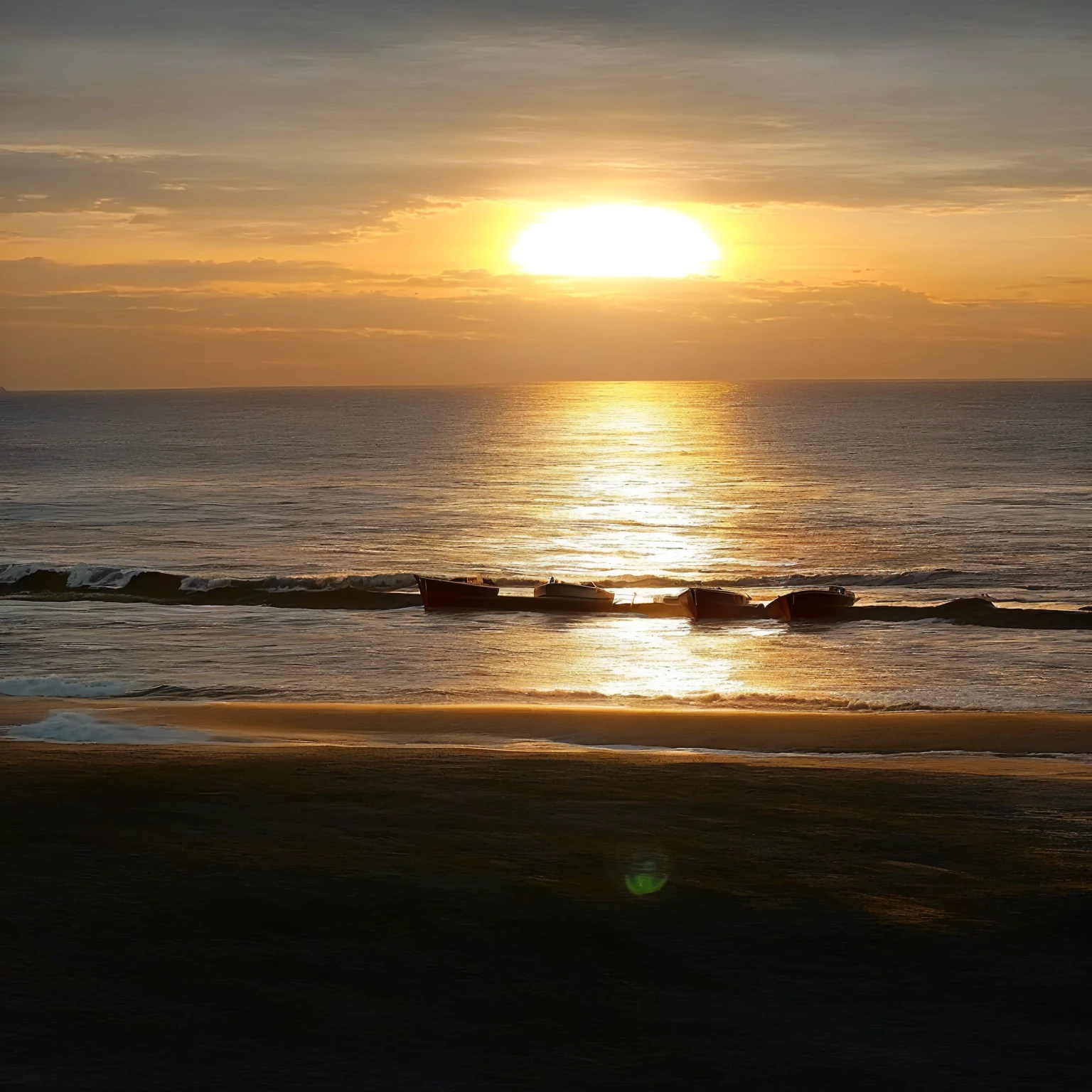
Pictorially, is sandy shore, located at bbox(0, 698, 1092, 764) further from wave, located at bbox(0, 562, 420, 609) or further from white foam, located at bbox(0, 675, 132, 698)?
wave, located at bbox(0, 562, 420, 609)

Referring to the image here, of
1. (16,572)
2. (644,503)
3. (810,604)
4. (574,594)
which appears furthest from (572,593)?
(644,503)

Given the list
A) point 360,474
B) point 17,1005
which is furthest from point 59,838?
point 360,474

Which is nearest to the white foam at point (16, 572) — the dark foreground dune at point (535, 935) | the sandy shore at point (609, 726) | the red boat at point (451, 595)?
the red boat at point (451, 595)

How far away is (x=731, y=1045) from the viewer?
9.20 m

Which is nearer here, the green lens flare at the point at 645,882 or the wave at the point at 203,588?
the green lens flare at the point at 645,882

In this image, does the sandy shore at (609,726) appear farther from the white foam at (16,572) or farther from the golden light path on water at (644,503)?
the golden light path on water at (644,503)

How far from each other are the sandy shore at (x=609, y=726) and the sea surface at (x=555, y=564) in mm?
2626

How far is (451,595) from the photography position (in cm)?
4478

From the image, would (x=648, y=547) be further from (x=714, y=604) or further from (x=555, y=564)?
(x=714, y=604)

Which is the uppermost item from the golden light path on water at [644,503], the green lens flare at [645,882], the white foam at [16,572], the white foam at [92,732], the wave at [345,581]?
the green lens flare at [645,882]

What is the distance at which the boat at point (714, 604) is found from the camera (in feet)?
141

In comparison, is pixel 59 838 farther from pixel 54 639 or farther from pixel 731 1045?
pixel 54 639

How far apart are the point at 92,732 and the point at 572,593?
24820mm

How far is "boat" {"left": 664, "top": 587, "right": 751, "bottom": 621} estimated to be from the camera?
1694 inches
